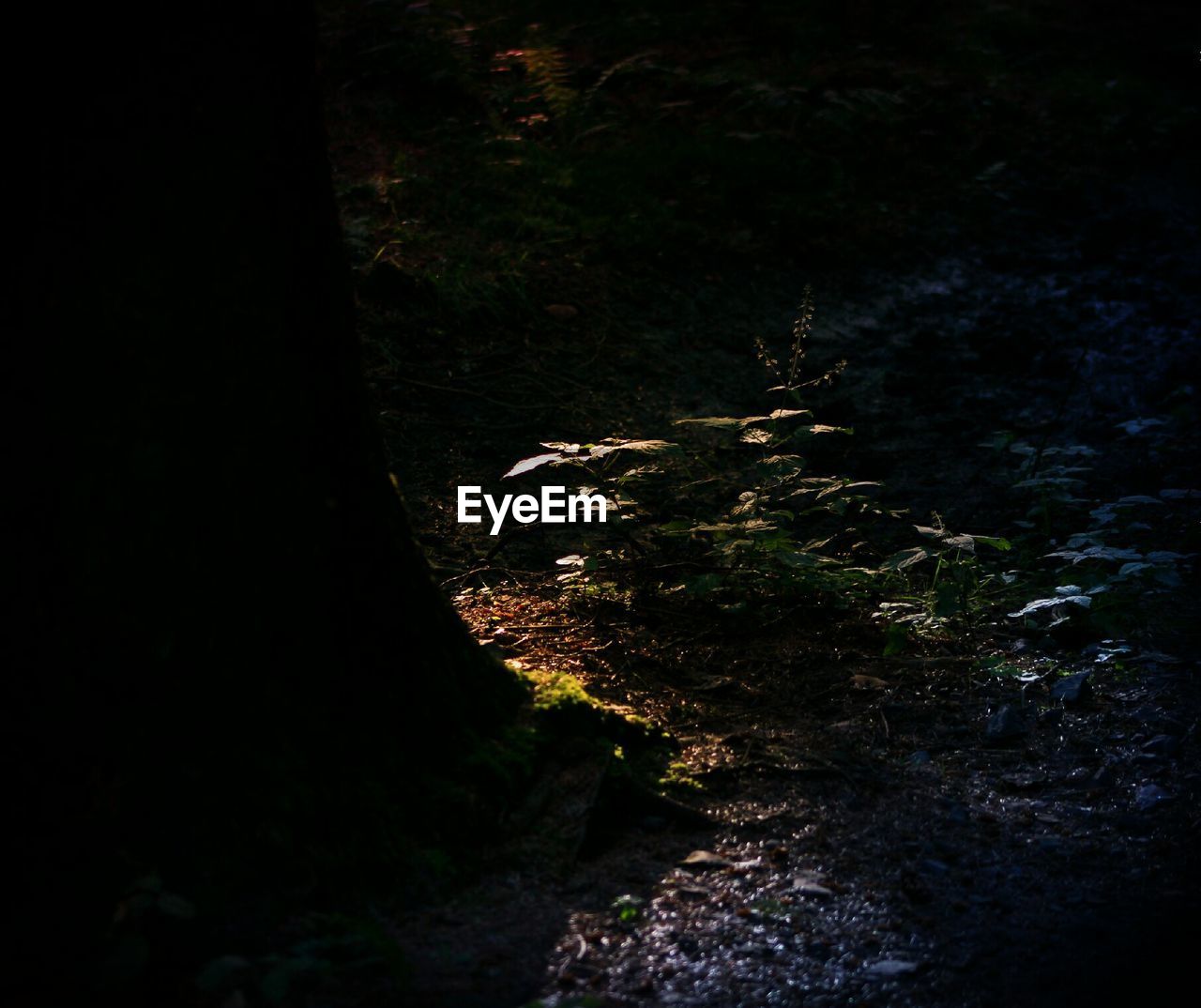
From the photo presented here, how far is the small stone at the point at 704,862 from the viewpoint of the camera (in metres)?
2.59

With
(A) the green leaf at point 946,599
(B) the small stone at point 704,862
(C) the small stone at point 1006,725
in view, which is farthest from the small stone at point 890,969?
(A) the green leaf at point 946,599

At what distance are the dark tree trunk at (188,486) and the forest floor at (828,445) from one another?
0.47 meters

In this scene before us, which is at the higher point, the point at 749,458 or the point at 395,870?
the point at 749,458

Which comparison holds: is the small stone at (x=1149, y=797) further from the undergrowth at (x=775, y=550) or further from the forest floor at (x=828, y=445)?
the undergrowth at (x=775, y=550)

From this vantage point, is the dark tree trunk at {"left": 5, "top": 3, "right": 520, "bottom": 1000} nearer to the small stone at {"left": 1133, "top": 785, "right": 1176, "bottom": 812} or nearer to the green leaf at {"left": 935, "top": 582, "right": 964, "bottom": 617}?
the small stone at {"left": 1133, "top": 785, "right": 1176, "bottom": 812}

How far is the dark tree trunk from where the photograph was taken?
6.63ft

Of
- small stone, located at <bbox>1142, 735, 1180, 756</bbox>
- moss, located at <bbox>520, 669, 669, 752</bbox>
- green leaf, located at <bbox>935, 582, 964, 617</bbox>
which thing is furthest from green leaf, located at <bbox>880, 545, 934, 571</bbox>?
moss, located at <bbox>520, 669, 669, 752</bbox>

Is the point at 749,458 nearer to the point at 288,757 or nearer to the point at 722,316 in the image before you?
the point at 722,316

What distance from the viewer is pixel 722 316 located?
21.5 feet

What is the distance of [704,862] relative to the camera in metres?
2.60

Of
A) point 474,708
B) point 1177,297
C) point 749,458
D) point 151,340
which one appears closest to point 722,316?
point 749,458

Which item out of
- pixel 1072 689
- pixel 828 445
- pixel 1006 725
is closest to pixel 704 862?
pixel 1006 725

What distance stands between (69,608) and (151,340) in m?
0.55

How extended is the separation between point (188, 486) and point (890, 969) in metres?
1.83
